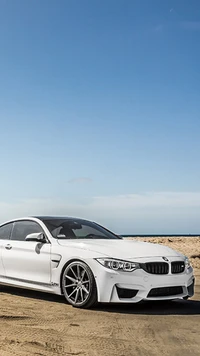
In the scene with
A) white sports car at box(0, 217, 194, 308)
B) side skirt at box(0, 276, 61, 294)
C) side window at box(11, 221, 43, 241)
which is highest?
side window at box(11, 221, 43, 241)

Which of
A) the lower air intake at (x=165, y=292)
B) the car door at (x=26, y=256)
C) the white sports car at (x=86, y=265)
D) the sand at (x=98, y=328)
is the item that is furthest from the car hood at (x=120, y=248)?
the sand at (x=98, y=328)

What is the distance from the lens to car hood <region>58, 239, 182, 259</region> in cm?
854

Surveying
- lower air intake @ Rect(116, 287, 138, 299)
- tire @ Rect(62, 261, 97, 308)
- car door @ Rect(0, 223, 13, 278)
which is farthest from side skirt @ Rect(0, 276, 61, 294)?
lower air intake @ Rect(116, 287, 138, 299)

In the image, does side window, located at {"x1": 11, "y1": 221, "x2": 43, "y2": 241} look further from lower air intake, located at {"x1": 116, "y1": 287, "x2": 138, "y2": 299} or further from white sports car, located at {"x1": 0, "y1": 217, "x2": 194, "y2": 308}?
lower air intake, located at {"x1": 116, "y1": 287, "x2": 138, "y2": 299}

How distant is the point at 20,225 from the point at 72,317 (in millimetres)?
3111

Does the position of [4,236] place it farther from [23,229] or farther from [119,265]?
[119,265]

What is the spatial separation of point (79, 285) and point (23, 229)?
2131 millimetres

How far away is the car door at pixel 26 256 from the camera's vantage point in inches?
364

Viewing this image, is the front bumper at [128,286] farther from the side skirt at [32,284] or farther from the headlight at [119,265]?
the side skirt at [32,284]

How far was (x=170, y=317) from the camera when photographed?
25.9 ft

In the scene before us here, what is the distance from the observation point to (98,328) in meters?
6.88

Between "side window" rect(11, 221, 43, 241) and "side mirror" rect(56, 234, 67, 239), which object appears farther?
"side window" rect(11, 221, 43, 241)

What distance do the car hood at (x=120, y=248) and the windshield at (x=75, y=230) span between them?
385mm

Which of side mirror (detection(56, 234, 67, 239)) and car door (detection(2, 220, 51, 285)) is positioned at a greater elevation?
side mirror (detection(56, 234, 67, 239))
